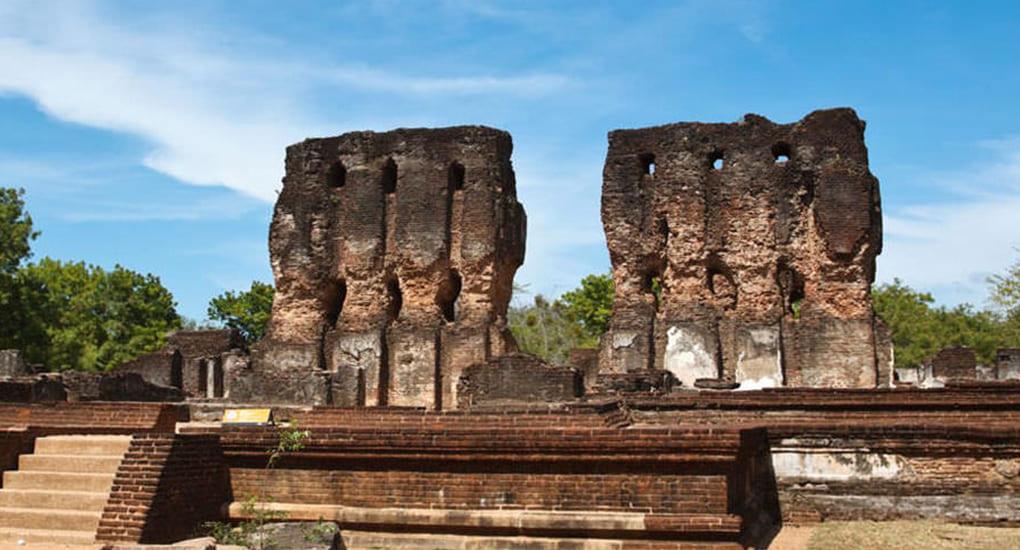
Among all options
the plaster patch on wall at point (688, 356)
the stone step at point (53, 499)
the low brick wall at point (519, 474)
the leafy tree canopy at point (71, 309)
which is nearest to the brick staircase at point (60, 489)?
the stone step at point (53, 499)

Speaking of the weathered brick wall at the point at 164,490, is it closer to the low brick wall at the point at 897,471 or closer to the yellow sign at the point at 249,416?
the yellow sign at the point at 249,416

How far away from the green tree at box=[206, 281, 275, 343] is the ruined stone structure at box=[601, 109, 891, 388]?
24433mm

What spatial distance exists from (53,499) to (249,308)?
3820 centimetres

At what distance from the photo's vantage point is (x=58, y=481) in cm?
933

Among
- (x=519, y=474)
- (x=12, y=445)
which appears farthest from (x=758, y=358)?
(x=12, y=445)

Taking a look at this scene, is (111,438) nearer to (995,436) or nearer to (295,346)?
(995,436)

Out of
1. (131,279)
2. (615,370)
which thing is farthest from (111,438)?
(131,279)

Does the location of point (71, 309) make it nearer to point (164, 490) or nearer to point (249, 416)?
point (249, 416)

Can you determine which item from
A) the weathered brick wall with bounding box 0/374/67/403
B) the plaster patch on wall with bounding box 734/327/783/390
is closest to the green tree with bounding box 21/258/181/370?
the weathered brick wall with bounding box 0/374/67/403

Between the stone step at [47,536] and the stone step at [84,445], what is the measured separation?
955 millimetres

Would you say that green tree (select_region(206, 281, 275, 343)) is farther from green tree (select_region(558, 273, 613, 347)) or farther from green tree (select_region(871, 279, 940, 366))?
green tree (select_region(871, 279, 940, 366))

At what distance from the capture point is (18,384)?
15539mm

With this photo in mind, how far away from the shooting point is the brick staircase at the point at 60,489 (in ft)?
28.6

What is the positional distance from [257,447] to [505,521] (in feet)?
7.30
